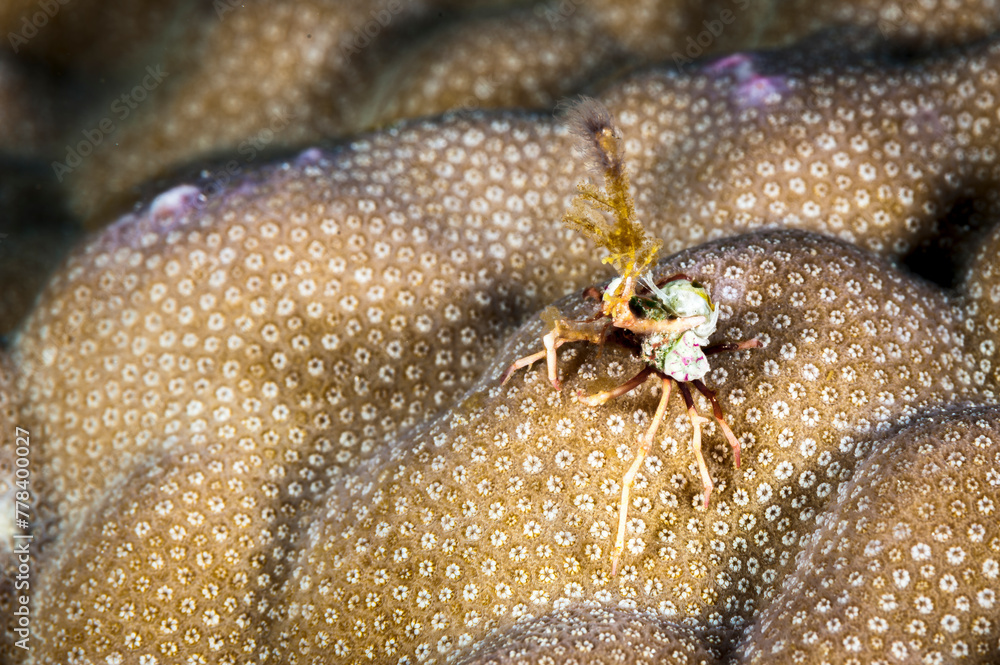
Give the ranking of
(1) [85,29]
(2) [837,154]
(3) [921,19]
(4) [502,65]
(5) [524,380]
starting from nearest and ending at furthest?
Result: (5) [524,380], (2) [837,154], (3) [921,19], (4) [502,65], (1) [85,29]

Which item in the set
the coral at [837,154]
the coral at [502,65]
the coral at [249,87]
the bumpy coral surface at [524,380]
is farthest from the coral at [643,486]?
the coral at [249,87]

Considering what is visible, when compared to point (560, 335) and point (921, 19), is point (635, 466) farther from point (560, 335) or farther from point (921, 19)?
point (921, 19)

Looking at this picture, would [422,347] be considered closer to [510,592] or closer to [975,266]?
[510,592]

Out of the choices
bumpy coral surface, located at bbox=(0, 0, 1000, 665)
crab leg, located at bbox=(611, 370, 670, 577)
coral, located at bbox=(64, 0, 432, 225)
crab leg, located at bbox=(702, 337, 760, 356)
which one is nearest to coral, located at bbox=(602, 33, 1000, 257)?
bumpy coral surface, located at bbox=(0, 0, 1000, 665)

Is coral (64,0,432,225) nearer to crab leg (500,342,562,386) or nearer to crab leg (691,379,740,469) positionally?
crab leg (500,342,562,386)

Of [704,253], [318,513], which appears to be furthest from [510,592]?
[704,253]

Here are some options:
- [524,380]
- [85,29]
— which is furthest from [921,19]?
[85,29]

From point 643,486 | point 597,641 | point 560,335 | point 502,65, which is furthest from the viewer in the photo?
point 502,65
